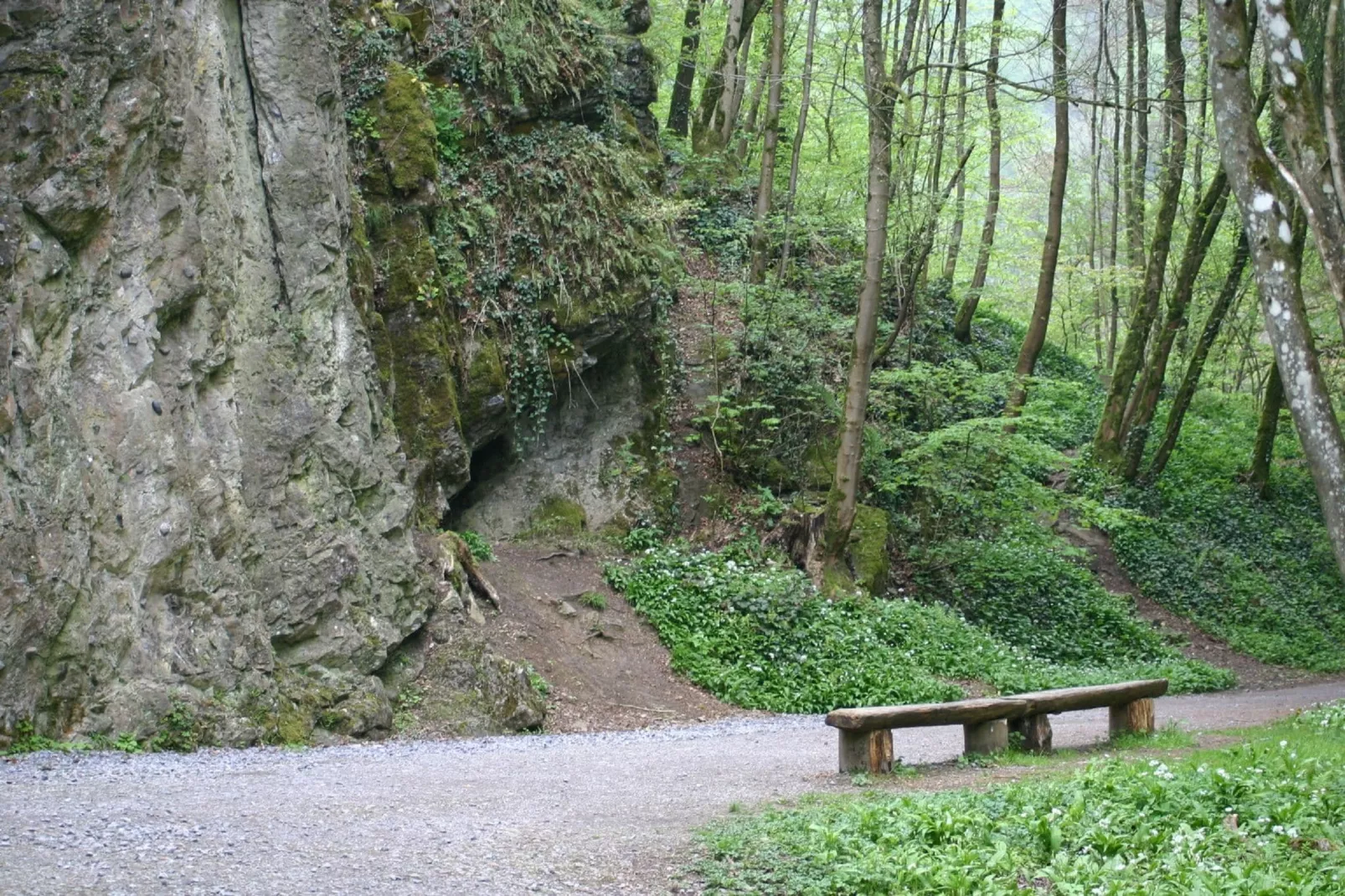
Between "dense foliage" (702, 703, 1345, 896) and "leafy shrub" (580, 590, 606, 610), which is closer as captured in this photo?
"dense foliage" (702, 703, 1345, 896)

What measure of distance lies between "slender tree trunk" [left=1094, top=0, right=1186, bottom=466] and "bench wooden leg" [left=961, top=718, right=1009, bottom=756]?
46.9 feet

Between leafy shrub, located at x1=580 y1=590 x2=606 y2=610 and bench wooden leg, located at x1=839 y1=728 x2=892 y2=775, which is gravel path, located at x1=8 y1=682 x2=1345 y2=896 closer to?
bench wooden leg, located at x1=839 y1=728 x2=892 y2=775

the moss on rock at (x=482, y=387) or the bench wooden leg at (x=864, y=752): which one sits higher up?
the moss on rock at (x=482, y=387)

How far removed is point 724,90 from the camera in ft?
82.1

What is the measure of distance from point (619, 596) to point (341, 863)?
32.6 ft

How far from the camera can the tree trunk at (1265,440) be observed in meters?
24.0

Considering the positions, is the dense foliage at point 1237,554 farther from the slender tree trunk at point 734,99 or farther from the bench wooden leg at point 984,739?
the slender tree trunk at point 734,99

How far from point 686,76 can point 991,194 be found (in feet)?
25.6

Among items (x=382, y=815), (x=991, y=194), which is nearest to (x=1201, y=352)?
(x=991, y=194)

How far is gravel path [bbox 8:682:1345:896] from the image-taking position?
472cm

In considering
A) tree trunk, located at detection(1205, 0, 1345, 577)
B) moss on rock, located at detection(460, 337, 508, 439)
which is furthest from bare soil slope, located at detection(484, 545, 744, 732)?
tree trunk, located at detection(1205, 0, 1345, 577)

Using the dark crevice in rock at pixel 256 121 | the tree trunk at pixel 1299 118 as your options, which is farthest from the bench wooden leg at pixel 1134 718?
the dark crevice in rock at pixel 256 121

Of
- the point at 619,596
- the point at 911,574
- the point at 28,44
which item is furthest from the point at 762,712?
the point at 28,44

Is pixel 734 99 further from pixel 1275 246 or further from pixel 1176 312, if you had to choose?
pixel 1275 246
